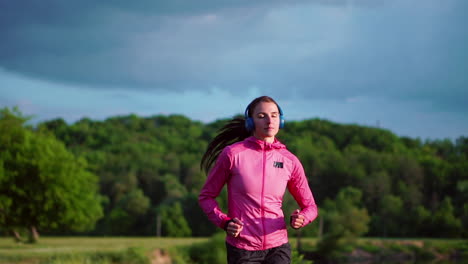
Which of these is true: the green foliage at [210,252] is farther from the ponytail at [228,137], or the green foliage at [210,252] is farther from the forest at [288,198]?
the ponytail at [228,137]

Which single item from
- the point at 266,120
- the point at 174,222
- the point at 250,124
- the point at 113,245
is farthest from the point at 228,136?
the point at 174,222

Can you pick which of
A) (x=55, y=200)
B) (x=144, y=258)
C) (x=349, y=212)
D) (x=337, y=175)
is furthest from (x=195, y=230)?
(x=144, y=258)

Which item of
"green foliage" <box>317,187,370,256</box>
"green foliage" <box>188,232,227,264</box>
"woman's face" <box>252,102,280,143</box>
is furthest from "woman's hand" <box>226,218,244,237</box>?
"green foliage" <box>317,187,370,256</box>

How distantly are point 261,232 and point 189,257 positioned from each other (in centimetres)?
3161

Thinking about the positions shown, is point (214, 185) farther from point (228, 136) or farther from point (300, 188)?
point (228, 136)

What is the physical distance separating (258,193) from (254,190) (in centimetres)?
4

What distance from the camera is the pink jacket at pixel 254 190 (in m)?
4.68

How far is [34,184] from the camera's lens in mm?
39250

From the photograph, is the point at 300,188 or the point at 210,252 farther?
the point at 210,252

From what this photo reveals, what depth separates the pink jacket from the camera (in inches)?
184

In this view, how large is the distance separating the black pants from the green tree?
118 feet

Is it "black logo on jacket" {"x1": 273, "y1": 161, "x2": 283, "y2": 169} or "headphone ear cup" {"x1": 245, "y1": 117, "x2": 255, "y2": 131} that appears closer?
"black logo on jacket" {"x1": 273, "y1": 161, "x2": 283, "y2": 169}

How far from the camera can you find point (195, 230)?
82062mm

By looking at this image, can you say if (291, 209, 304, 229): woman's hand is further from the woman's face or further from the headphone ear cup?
the headphone ear cup
